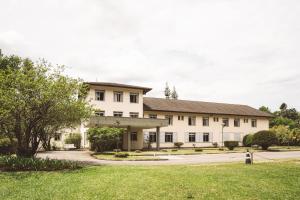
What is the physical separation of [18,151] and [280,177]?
15.7 metres

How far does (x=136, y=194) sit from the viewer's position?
11.1 metres

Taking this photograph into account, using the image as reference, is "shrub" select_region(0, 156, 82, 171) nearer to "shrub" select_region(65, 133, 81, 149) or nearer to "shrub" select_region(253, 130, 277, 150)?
"shrub" select_region(65, 133, 81, 149)

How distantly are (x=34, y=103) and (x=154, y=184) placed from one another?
9573mm

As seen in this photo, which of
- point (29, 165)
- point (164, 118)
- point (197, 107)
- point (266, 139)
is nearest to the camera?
point (29, 165)

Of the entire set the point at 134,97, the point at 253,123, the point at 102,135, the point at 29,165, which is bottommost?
the point at 29,165

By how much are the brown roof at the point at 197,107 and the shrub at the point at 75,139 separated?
9913mm

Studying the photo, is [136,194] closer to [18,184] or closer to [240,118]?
[18,184]

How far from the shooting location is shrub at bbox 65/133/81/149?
1561 inches

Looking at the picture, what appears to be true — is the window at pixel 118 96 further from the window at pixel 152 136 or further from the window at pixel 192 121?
the window at pixel 192 121

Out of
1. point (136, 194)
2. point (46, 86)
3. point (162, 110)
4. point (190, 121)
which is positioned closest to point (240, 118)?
point (190, 121)

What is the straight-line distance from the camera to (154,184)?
12555 millimetres

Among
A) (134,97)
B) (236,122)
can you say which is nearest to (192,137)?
(236,122)

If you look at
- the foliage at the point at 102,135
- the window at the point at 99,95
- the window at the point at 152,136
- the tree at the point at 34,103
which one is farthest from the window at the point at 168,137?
the tree at the point at 34,103

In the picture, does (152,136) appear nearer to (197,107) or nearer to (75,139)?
(197,107)
